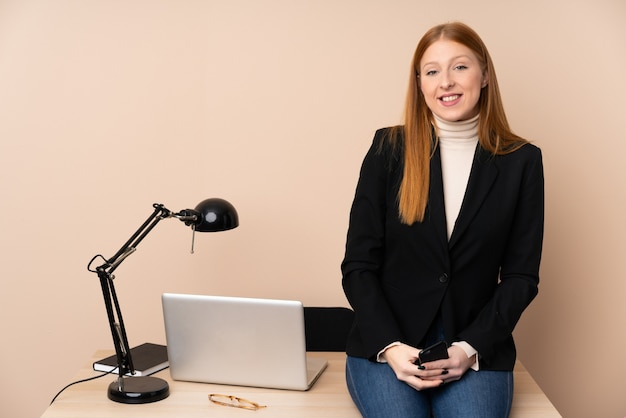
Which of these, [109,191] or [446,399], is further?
[109,191]

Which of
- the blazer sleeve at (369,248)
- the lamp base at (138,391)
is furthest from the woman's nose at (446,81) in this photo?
the lamp base at (138,391)

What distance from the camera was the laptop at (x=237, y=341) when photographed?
2.32m

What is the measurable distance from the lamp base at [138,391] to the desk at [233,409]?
0.7 inches

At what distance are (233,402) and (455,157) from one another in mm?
961

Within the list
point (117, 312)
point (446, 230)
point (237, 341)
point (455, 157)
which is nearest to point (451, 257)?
point (446, 230)

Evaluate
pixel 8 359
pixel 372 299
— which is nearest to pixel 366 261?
pixel 372 299

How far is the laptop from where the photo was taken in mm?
2324

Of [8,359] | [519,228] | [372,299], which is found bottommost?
[8,359]

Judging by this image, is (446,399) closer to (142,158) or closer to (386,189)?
(386,189)

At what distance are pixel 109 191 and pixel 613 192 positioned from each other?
2001 mm

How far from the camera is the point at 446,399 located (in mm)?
2217

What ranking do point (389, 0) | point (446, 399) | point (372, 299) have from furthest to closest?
point (389, 0) → point (372, 299) → point (446, 399)

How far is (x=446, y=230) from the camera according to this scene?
2.36m

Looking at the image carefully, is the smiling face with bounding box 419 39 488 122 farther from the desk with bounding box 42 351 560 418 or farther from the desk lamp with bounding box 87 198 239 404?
the desk with bounding box 42 351 560 418
